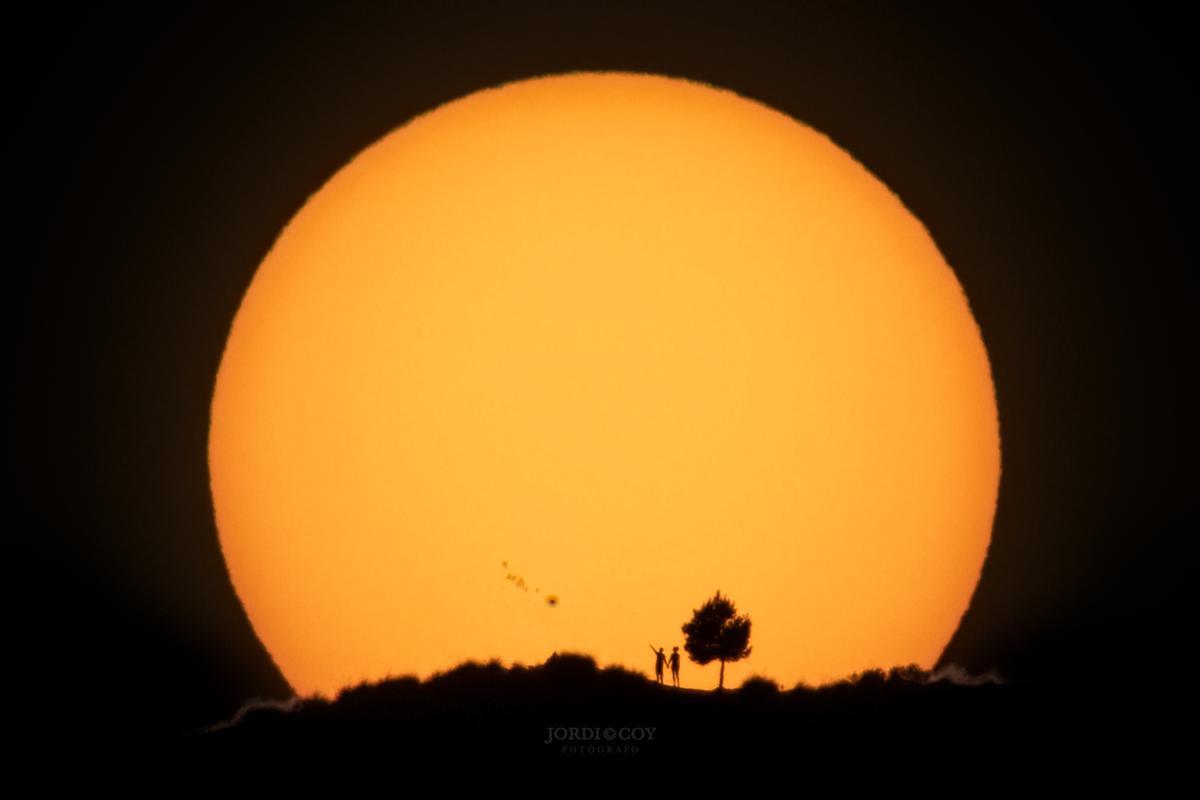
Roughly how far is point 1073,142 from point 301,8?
1957 centimetres

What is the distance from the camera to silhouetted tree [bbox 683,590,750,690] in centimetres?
2606

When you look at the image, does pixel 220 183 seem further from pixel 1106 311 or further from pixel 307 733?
pixel 1106 311

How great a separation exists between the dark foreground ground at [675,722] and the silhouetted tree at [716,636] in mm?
4867

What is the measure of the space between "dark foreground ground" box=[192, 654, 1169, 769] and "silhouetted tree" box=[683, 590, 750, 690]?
4867 mm

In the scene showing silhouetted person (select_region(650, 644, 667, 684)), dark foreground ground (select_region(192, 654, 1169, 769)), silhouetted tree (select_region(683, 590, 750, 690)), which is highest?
silhouetted tree (select_region(683, 590, 750, 690))

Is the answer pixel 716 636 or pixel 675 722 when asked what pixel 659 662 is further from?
pixel 675 722

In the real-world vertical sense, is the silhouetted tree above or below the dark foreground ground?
above

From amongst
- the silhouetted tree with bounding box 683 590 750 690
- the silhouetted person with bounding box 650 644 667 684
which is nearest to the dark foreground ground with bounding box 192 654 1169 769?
the silhouetted person with bounding box 650 644 667 684

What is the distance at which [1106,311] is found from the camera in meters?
26.5

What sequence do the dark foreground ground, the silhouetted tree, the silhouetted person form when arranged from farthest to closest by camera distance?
the silhouetted tree → the silhouetted person → the dark foreground ground

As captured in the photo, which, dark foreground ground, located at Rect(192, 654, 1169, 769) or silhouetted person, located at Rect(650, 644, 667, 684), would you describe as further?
silhouetted person, located at Rect(650, 644, 667, 684)

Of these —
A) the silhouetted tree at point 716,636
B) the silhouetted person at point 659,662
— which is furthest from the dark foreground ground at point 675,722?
the silhouetted tree at point 716,636

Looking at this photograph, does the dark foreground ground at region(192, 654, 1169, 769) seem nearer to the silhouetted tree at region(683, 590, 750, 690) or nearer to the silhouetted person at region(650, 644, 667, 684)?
the silhouetted person at region(650, 644, 667, 684)

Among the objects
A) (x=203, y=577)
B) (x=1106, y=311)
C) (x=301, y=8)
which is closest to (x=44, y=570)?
(x=203, y=577)
